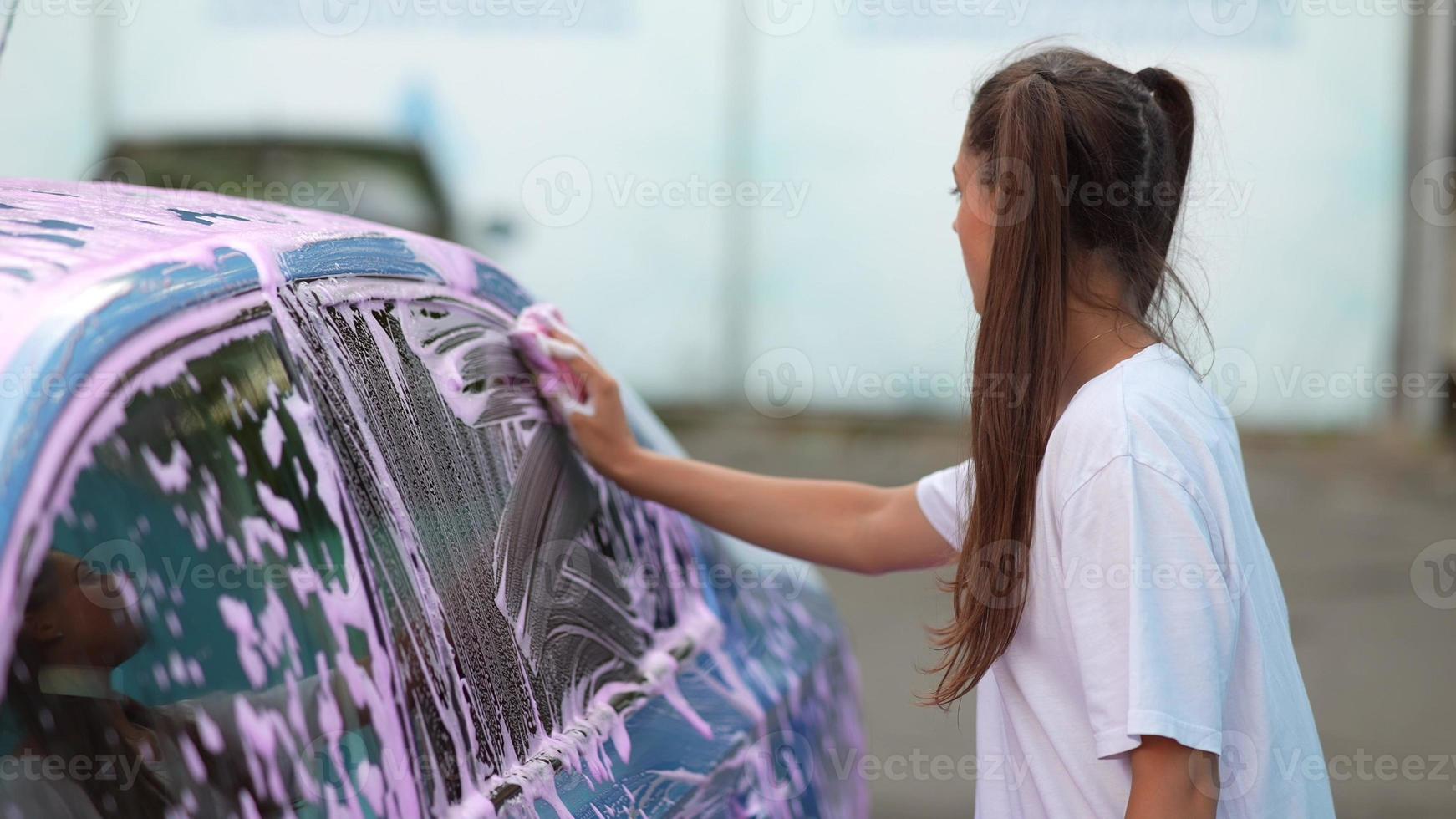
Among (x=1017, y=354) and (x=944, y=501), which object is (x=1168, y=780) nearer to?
(x=1017, y=354)

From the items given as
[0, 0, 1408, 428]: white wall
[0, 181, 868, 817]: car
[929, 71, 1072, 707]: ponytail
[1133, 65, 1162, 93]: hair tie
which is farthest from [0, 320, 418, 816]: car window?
[0, 0, 1408, 428]: white wall

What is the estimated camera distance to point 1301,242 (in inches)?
364

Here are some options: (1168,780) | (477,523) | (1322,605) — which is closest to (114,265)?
(477,523)

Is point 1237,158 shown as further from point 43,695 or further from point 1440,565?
point 43,695

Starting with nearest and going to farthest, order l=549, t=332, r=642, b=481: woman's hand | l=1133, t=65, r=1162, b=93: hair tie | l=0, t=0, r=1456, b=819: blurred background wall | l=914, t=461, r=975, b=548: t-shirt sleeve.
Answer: l=1133, t=65, r=1162, b=93: hair tie
l=914, t=461, r=975, b=548: t-shirt sleeve
l=549, t=332, r=642, b=481: woman's hand
l=0, t=0, r=1456, b=819: blurred background wall

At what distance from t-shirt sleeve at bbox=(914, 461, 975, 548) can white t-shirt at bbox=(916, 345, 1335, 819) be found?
0.35 metres

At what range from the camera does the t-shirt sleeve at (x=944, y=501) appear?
1.95m

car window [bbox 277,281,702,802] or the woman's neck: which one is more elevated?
the woman's neck

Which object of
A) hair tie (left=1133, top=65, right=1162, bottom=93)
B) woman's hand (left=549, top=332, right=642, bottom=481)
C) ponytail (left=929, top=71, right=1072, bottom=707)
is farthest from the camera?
woman's hand (left=549, top=332, right=642, bottom=481)

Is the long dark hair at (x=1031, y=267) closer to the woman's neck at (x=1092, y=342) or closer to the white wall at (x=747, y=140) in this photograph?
the woman's neck at (x=1092, y=342)

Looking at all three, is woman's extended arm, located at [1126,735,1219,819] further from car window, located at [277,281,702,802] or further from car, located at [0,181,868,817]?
car window, located at [277,281,702,802]

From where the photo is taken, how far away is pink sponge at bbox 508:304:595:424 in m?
2.04

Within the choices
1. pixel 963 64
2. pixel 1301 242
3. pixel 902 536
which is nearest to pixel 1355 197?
pixel 1301 242

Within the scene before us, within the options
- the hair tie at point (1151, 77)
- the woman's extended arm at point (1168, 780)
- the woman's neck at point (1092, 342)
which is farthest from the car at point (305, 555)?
the hair tie at point (1151, 77)
